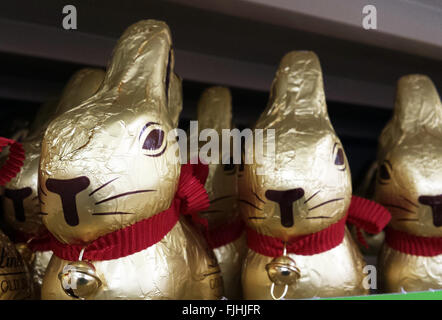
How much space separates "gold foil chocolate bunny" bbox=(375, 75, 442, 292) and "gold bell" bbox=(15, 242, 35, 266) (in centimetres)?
57

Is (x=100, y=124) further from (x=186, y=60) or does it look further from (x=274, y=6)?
(x=186, y=60)

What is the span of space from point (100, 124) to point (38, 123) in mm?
308

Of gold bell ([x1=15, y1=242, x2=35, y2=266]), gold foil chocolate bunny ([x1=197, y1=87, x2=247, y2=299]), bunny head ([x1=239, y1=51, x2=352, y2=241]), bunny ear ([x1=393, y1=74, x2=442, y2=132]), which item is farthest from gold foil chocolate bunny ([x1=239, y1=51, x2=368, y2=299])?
gold bell ([x1=15, y1=242, x2=35, y2=266])

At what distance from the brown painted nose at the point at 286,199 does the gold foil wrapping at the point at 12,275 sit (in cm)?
34

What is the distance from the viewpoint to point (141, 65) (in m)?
0.63

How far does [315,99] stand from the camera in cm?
75

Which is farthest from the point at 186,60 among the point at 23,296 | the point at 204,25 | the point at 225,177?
the point at 23,296

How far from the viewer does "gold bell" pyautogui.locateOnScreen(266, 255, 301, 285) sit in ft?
2.11

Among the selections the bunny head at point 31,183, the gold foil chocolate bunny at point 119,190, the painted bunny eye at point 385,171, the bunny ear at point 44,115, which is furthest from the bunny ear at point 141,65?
the painted bunny eye at point 385,171

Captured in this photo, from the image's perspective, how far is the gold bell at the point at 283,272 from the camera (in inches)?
25.3

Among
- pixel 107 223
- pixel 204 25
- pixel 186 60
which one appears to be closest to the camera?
pixel 107 223

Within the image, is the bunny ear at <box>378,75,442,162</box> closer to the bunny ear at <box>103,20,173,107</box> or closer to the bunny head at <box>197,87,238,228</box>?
the bunny head at <box>197,87,238,228</box>

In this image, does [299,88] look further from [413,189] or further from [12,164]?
[12,164]

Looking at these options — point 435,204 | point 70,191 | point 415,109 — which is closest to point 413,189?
point 435,204
